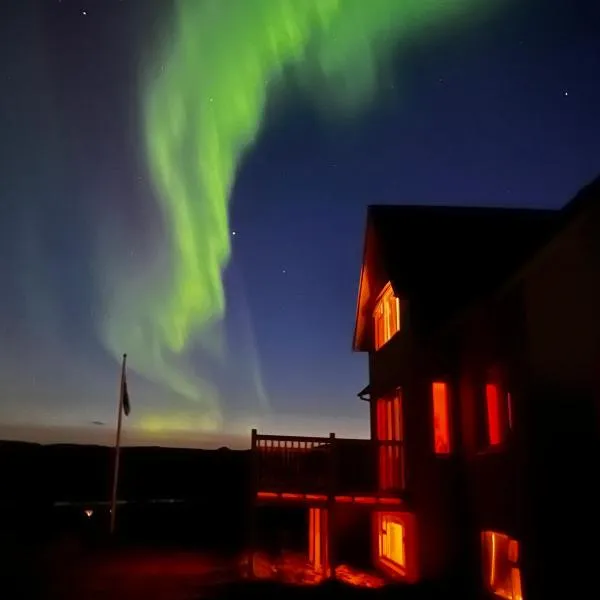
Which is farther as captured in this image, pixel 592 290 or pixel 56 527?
pixel 56 527

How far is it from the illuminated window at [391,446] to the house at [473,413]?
6 cm

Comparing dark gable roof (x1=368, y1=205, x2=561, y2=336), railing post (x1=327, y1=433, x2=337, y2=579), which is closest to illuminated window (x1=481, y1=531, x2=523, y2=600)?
railing post (x1=327, y1=433, x2=337, y2=579)

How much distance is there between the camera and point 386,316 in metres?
21.3

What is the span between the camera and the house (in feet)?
34.4

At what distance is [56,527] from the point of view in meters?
32.1

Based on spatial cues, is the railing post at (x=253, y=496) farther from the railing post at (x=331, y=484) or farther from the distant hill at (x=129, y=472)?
the distant hill at (x=129, y=472)

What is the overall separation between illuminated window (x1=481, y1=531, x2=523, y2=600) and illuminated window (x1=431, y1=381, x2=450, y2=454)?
3365 millimetres

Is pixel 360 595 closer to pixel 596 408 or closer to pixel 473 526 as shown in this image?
pixel 473 526

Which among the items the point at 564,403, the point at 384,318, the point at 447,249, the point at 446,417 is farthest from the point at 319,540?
the point at 564,403

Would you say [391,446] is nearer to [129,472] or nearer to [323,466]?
[323,466]

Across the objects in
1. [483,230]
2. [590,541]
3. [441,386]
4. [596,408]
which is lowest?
[590,541]

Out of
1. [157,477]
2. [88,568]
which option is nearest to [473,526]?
[88,568]

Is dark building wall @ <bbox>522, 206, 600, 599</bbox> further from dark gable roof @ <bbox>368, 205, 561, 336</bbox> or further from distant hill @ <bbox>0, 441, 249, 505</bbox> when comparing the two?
distant hill @ <bbox>0, 441, 249, 505</bbox>

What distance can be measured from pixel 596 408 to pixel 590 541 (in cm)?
190
